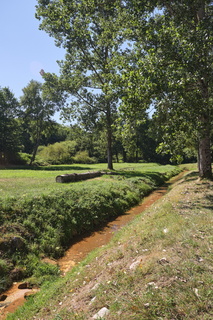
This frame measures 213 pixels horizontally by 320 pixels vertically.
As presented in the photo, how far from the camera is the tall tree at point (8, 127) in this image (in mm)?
44750

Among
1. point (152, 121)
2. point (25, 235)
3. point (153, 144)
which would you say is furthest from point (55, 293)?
point (153, 144)

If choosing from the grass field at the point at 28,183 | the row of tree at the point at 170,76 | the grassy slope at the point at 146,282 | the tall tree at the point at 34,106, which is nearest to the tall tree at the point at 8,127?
the tall tree at the point at 34,106

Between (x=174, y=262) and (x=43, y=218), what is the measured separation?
6506 millimetres

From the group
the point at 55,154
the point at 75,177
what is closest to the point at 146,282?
the point at 75,177

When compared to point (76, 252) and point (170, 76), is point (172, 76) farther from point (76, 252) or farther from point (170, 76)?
point (76, 252)

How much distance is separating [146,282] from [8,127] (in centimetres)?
4738

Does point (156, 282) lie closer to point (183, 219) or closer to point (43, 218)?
point (183, 219)

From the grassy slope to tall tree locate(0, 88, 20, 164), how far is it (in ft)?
142

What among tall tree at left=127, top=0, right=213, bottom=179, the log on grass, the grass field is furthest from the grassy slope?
the log on grass

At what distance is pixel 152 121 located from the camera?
13.3 metres

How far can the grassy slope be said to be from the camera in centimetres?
349

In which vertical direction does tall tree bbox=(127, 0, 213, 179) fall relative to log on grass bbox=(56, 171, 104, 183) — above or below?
above

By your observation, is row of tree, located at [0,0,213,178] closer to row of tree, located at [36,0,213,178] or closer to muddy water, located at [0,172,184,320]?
row of tree, located at [36,0,213,178]

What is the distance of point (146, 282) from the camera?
4246mm
